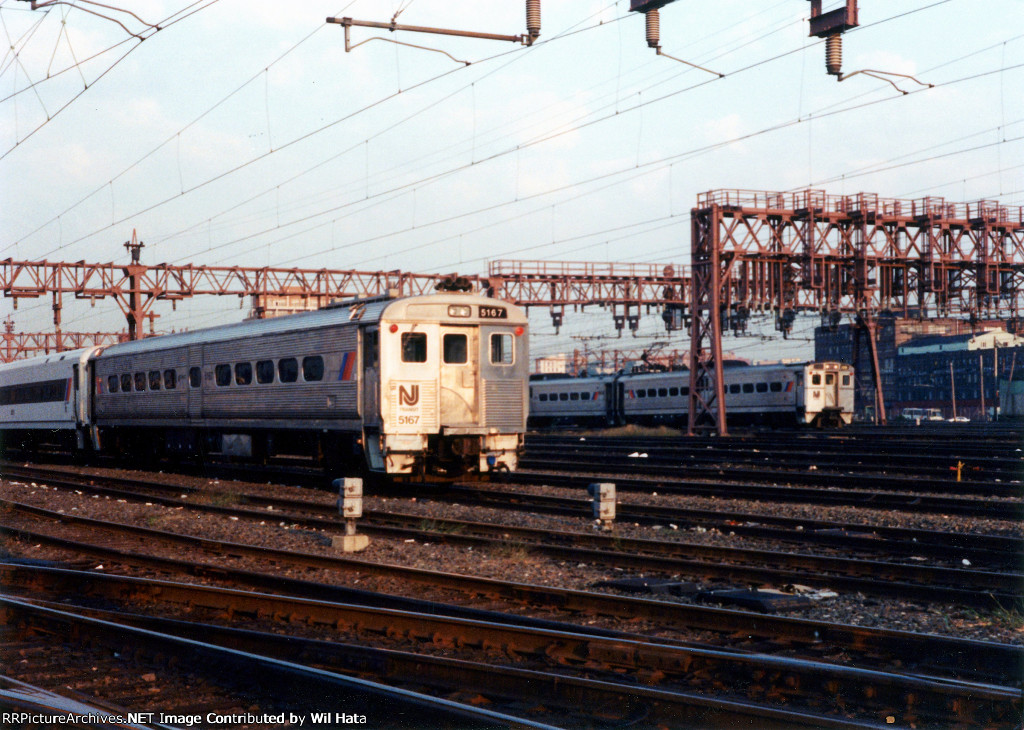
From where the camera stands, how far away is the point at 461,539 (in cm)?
1284

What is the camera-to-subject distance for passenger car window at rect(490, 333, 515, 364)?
1825 cm

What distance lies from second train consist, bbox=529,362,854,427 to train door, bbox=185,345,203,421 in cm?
2644

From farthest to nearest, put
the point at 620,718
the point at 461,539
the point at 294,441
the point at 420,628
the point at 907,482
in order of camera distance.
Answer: the point at 294,441 → the point at 907,482 → the point at 461,539 → the point at 420,628 → the point at 620,718

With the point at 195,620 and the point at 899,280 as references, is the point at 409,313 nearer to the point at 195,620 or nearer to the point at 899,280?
the point at 195,620

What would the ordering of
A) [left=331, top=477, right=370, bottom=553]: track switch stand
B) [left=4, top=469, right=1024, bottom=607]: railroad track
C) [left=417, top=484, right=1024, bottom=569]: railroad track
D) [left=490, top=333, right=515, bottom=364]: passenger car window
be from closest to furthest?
[left=4, top=469, right=1024, bottom=607]: railroad track < [left=417, top=484, right=1024, bottom=569]: railroad track < [left=331, top=477, right=370, bottom=553]: track switch stand < [left=490, top=333, right=515, bottom=364]: passenger car window

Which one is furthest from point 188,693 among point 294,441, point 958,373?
point 958,373

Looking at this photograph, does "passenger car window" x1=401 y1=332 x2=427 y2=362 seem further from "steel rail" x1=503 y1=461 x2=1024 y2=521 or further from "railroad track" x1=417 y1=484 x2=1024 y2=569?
"steel rail" x1=503 y1=461 x2=1024 y2=521

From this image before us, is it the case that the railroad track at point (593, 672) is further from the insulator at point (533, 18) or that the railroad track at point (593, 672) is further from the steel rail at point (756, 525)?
the insulator at point (533, 18)

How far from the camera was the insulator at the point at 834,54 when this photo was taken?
14.2 metres

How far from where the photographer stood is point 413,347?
17469 millimetres

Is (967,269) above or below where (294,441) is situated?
above

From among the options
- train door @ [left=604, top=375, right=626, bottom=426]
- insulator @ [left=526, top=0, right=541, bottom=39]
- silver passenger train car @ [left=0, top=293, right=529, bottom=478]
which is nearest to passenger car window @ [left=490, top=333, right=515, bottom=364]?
silver passenger train car @ [left=0, top=293, right=529, bottom=478]

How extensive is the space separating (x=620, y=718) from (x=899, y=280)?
40759 mm

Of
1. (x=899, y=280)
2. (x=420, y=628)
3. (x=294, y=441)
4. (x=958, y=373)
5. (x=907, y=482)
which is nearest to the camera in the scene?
(x=420, y=628)
